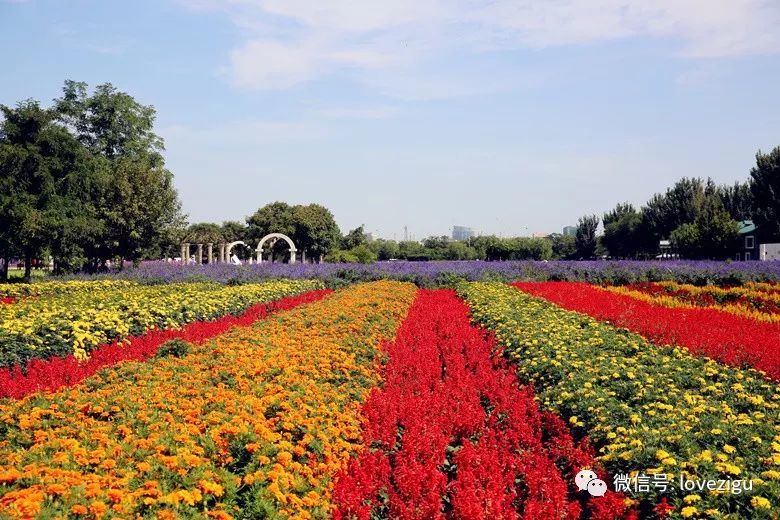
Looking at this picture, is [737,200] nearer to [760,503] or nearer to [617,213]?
[617,213]

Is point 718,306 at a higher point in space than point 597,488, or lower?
higher

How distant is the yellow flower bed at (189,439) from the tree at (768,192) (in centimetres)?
5668

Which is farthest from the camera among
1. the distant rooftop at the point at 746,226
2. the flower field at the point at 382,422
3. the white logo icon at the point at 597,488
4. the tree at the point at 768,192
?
the distant rooftop at the point at 746,226

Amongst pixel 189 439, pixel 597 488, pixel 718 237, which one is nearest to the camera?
pixel 189 439

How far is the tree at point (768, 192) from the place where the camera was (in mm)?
55062

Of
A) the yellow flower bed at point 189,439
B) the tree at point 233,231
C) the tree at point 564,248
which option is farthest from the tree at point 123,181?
the tree at point 564,248

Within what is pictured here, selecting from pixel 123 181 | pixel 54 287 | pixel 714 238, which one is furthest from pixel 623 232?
pixel 54 287

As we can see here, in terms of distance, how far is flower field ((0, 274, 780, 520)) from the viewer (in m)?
4.59

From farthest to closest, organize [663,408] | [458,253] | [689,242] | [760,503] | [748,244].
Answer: [458,253] < [748,244] < [689,242] < [663,408] < [760,503]

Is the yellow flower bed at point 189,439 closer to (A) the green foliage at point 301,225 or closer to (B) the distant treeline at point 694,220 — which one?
(B) the distant treeline at point 694,220

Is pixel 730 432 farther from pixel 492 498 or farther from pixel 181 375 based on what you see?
pixel 181 375

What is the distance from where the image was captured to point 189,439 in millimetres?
5020

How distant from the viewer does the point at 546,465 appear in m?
6.30

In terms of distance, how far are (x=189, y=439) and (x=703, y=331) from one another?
392 inches
